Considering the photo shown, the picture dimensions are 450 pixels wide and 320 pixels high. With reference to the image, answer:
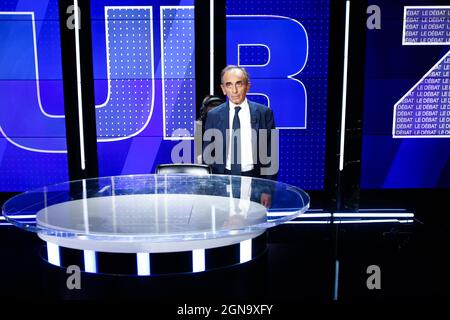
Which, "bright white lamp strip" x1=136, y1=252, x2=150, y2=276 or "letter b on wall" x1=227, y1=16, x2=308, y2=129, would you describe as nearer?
"bright white lamp strip" x1=136, y1=252, x2=150, y2=276

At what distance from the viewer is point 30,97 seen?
4.02 meters

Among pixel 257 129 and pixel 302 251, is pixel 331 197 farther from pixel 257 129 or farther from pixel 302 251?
pixel 257 129

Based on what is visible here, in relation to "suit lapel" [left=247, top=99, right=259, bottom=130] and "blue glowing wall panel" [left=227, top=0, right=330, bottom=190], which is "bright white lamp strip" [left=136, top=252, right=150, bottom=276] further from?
"blue glowing wall panel" [left=227, top=0, right=330, bottom=190]

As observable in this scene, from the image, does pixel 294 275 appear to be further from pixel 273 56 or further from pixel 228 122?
pixel 273 56

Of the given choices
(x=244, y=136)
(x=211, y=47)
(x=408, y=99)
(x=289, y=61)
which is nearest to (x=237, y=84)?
(x=244, y=136)

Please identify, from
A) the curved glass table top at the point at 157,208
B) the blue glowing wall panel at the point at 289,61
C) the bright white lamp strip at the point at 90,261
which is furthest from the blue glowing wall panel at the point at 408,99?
the bright white lamp strip at the point at 90,261

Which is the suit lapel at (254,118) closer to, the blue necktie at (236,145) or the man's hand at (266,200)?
the blue necktie at (236,145)

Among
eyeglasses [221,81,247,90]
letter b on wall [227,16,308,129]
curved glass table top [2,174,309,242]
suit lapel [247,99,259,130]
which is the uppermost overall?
letter b on wall [227,16,308,129]

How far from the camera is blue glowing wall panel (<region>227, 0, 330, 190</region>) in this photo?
3.94 meters

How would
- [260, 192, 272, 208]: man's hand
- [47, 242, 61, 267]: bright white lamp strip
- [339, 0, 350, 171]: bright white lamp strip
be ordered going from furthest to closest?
[339, 0, 350, 171]: bright white lamp strip < [260, 192, 272, 208]: man's hand < [47, 242, 61, 267]: bright white lamp strip

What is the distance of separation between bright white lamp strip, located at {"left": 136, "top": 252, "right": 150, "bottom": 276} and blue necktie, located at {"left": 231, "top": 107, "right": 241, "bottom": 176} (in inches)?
53.9

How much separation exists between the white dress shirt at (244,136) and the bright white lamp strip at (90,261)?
1419 millimetres

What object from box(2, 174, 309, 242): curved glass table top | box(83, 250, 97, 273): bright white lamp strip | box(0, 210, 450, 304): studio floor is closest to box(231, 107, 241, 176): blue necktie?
box(2, 174, 309, 242): curved glass table top
